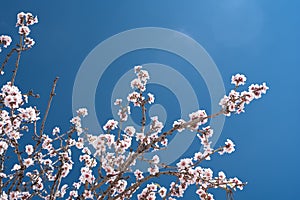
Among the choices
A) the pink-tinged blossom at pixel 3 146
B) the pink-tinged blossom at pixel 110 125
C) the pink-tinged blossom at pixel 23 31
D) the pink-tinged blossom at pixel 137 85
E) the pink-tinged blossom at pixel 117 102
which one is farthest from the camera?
the pink-tinged blossom at pixel 117 102

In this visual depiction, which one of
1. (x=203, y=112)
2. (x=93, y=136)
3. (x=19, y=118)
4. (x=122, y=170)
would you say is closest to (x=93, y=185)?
(x=122, y=170)

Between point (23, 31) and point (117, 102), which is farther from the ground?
point (23, 31)

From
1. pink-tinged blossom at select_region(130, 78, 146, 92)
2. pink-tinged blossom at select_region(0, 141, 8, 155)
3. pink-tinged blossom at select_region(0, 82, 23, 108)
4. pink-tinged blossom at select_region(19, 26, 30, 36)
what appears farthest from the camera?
pink-tinged blossom at select_region(130, 78, 146, 92)

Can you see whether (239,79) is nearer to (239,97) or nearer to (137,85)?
(239,97)

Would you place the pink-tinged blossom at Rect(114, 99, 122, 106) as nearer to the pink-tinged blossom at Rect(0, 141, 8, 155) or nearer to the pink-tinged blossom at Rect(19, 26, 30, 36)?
the pink-tinged blossom at Rect(19, 26, 30, 36)

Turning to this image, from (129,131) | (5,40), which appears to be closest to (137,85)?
(129,131)

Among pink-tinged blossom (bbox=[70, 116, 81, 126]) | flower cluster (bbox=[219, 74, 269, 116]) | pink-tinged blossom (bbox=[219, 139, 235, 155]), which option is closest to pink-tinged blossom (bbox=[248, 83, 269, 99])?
flower cluster (bbox=[219, 74, 269, 116])

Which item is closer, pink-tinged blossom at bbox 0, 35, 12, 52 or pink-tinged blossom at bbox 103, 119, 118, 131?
pink-tinged blossom at bbox 103, 119, 118, 131

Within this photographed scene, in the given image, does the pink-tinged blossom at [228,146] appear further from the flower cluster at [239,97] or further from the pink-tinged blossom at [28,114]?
the pink-tinged blossom at [28,114]

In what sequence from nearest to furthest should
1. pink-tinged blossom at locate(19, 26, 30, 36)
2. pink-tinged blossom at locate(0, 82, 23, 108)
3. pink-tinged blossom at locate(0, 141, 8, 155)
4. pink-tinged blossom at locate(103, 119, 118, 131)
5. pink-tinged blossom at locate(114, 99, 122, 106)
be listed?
pink-tinged blossom at locate(0, 82, 23, 108) → pink-tinged blossom at locate(0, 141, 8, 155) → pink-tinged blossom at locate(103, 119, 118, 131) → pink-tinged blossom at locate(19, 26, 30, 36) → pink-tinged blossom at locate(114, 99, 122, 106)

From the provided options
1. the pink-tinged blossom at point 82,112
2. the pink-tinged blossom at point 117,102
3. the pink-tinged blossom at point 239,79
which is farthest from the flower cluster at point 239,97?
the pink-tinged blossom at point 82,112

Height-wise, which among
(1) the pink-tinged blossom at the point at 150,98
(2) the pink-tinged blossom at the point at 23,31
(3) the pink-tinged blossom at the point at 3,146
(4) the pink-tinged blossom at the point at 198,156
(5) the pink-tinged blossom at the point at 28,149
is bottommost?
(3) the pink-tinged blossom at the point at 3,146

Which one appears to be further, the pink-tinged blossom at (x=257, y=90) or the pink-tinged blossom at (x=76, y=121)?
the pink-tinged blossom at (x=76, y=121)

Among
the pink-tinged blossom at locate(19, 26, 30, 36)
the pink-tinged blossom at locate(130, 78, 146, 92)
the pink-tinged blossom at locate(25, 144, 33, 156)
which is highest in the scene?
the pink-tinged blossom at locate(19, 26, 30, 36)
